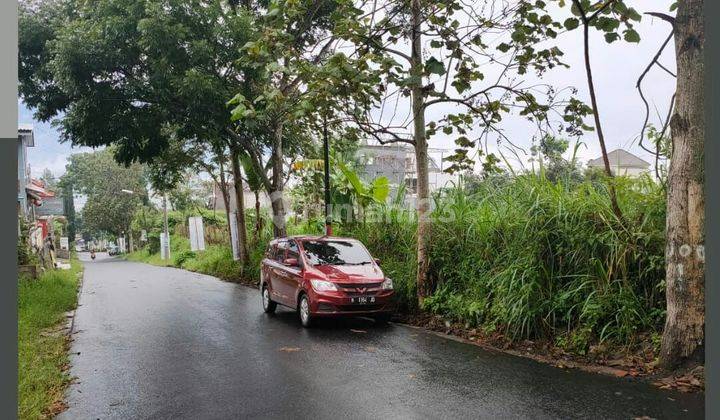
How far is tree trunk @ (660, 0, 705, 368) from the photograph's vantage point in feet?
20.9

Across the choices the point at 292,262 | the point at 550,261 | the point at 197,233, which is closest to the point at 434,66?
the point at 550,261

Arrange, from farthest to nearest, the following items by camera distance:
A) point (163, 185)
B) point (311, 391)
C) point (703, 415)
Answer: point (163, 185) < point (311, 391) < point (703, 415)

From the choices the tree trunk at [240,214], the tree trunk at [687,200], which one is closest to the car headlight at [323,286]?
the tree trunk at [687,200]

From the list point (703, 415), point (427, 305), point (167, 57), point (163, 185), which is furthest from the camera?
point (163, 185)

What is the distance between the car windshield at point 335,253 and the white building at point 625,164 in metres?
4.95

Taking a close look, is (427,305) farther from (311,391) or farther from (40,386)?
(40,386)

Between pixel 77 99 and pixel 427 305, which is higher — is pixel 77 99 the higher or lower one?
the higher one

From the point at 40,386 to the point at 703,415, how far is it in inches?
288

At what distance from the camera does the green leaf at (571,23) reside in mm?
7598

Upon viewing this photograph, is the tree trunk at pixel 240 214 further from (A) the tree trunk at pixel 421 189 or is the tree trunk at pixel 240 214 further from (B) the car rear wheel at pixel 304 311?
(A) the tree trunk at pixel 421 189

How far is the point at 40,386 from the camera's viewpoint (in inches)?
250

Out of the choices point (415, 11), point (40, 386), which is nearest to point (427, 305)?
point (415, 11)

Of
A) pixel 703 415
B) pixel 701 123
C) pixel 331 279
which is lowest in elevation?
pixel 703 415

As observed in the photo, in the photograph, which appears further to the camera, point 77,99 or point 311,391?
point 77,99
